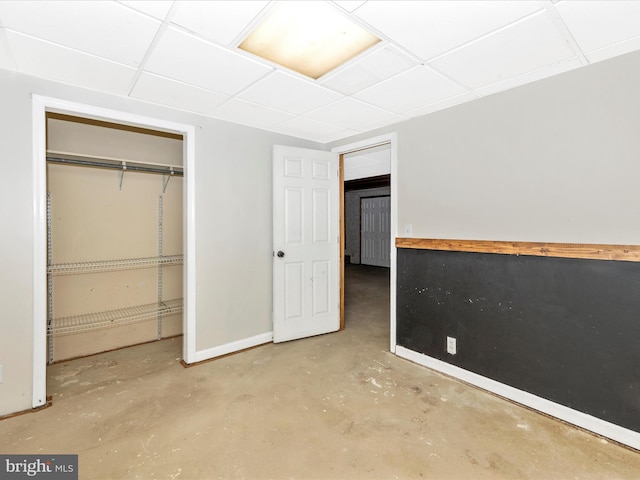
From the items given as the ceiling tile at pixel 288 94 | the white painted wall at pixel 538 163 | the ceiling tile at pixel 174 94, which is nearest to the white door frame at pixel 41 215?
the ceiling tile at pixel 174 94

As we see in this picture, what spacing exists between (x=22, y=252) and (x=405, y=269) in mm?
3026

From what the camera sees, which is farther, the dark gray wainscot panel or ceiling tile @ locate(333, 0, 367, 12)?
the dark gray wainscot panel

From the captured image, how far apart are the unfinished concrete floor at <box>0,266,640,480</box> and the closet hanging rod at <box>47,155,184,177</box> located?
1885 millimetres

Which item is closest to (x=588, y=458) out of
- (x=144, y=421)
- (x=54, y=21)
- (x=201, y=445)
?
(x=201, y=445)

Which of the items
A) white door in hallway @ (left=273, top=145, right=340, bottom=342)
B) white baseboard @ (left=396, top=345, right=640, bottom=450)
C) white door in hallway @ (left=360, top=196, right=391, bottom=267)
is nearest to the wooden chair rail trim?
white baseboard @ (left=396, top=345, right=640, bottom=450)

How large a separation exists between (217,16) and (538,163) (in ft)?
7.37

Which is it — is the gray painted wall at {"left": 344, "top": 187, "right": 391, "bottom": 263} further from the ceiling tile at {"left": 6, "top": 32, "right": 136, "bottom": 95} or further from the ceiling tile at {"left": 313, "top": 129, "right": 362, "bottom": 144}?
the ceiling tile at {"left": 6, "top": 32, "right": 136, "bottom": 95}

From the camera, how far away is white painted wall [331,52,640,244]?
6.21 feet

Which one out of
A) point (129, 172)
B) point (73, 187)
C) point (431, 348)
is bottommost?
point (431, 348)

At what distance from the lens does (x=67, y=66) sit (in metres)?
2.04

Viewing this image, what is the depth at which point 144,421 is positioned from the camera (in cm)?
206

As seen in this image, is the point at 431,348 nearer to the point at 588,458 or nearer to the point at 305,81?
the point at 588,458

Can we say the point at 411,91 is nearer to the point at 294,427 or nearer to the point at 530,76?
the point at 530,76

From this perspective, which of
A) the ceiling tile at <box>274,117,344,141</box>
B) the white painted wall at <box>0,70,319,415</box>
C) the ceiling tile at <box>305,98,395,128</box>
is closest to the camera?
the white painted wall at <box>0,70,319,415</box>
